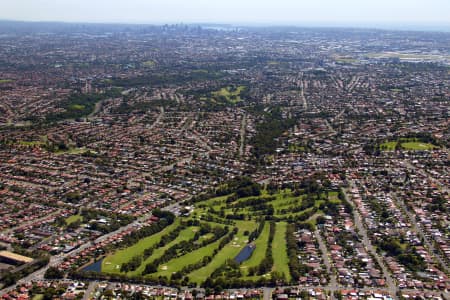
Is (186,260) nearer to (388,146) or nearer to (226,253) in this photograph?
(226,253)

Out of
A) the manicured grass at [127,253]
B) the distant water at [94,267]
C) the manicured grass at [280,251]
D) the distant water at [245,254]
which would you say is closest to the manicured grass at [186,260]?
the distant water at [245,254]

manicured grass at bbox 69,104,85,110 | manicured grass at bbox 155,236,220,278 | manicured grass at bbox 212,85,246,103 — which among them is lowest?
manicured grass at bbox 155,236,220,278

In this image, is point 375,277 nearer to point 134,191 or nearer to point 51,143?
point 134,191

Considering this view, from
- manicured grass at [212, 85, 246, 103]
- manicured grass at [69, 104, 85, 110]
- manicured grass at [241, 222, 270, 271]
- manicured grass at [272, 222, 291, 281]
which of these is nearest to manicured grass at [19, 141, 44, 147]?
manicured grass at [69, 104, 85, 110]

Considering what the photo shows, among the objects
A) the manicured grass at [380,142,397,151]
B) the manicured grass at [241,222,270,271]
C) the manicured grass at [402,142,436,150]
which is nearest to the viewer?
the manicured grass at [241,222,270,271]

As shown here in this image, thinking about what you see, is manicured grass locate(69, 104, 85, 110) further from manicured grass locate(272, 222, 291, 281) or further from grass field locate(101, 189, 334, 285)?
manicured grass locate(272, 222, 291, 281)

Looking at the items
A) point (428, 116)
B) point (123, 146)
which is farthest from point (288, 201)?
point (428, 116)
